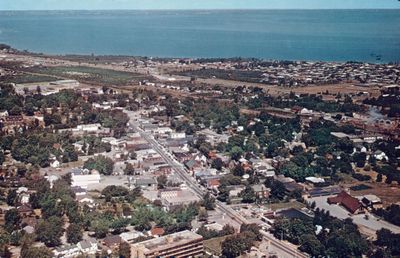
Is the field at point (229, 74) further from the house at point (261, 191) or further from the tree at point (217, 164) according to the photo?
the house at point (261, 191)

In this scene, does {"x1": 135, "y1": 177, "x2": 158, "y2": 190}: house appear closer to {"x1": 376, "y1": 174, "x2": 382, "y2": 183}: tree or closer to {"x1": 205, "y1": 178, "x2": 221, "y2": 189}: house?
{"x1": 205, "y1": 178, "x2": 221, "y2": 189}: house

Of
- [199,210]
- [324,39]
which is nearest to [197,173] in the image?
[199,210]

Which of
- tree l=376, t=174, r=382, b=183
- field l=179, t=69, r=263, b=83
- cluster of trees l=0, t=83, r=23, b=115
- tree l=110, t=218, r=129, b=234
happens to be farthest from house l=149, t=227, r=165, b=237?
field l=179, t=69, r=263, b=83

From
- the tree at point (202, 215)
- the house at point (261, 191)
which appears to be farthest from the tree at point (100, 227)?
the house at point (261, 191)

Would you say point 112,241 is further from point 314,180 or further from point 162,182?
point 314,180

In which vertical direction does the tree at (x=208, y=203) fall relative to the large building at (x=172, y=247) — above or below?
below

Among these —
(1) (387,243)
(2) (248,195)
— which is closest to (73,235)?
(2) (248,195)
